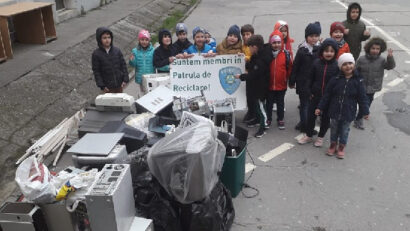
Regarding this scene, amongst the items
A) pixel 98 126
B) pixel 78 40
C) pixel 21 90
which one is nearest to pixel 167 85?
pixel 98 126

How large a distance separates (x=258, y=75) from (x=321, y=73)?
2.88ft

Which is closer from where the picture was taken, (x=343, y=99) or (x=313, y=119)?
(x=343, y=99)

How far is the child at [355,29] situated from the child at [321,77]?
1.57 m

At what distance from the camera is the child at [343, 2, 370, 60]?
6.31 metres

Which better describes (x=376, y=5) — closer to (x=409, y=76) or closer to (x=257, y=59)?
(x=409, y=76)

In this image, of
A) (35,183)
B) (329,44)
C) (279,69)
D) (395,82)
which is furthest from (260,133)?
(395,82)

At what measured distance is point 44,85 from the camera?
6.91 meters

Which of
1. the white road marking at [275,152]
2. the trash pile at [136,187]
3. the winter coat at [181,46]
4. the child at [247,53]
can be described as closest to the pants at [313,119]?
the white road marking at [275,152]

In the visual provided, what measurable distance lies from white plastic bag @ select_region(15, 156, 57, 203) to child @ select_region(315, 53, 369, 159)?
3442mm

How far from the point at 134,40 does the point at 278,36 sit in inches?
243

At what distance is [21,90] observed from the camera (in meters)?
6.52

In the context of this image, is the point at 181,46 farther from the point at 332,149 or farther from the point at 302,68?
the point at 332,149

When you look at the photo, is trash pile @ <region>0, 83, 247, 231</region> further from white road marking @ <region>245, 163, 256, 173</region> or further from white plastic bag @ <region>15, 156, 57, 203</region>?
white road marking @ <region>245, 163, 256, 173</region>

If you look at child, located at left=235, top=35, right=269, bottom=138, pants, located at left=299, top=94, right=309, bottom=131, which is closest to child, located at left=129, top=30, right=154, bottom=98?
child, located at left=235, top=35, right=269, bottom=138
